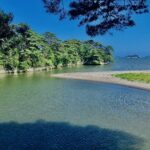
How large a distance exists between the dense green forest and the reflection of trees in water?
90.5ft

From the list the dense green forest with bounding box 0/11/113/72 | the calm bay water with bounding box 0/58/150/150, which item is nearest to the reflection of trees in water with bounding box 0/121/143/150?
the calm bay water with bounding box 0/58/150/150

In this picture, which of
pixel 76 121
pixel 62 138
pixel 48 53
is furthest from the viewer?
pixel 48 53

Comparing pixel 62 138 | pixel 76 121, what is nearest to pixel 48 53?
pixel 76 121

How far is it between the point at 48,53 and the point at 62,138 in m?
82.3

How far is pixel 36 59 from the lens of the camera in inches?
3504

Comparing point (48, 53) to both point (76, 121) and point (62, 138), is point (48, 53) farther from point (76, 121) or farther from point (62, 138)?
point (62, 138)

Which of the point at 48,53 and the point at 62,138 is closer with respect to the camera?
the point at 62,138

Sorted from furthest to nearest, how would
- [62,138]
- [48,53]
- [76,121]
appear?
[48,53], [76,121], [62,138]

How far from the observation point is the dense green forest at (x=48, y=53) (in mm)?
80562

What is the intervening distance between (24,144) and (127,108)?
14.0 m


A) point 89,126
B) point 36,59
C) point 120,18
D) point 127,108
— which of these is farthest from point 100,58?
point 120,18

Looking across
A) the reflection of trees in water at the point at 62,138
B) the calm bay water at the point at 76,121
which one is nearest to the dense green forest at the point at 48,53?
the calm bay water at the point at 76,121

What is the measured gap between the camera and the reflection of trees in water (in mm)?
17516

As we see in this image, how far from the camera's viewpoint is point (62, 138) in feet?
62.4
